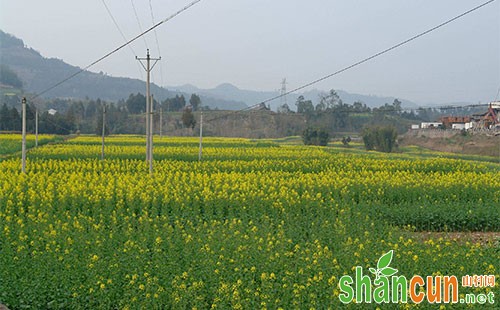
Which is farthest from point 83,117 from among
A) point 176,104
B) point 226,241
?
point 226,241

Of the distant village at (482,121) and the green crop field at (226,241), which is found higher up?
the distant village at (482,121)

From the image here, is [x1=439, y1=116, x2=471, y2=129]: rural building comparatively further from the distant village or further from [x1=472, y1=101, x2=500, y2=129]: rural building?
[x1=472, y1=101, x2=500, y2=129]: rural building

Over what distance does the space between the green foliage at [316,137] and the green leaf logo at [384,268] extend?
6175cm

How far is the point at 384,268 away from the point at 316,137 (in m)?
63.1

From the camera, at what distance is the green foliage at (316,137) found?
236ft

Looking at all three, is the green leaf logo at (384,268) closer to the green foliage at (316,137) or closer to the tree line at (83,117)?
the tree line at (83,117)

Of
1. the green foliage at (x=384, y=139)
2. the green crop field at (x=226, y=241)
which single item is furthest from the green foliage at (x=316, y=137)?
the green crop field at (x=226, y=241)

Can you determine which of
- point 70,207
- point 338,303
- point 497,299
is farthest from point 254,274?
point 70,207

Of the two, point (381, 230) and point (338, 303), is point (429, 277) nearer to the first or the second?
point (338, 303)

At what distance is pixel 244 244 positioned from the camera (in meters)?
11.4

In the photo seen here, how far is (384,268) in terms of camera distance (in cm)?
988

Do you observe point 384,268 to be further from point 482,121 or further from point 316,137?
point 482,121

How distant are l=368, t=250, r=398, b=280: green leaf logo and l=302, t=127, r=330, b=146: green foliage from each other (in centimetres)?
6175

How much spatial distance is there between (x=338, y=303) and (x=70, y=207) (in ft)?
37.5
